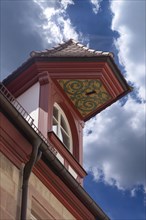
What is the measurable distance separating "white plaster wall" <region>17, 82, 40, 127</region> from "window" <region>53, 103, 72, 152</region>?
61cm

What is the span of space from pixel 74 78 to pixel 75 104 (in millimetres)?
903

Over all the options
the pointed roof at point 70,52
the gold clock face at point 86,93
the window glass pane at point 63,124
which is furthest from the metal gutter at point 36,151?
the pointed roof at point 70,52

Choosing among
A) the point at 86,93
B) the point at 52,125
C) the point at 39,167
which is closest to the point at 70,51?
the point at 86,93

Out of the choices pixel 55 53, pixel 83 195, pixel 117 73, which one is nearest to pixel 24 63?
pixel 55 53

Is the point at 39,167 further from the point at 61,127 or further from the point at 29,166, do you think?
the point at 61,127

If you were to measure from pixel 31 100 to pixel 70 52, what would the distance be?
2.30 metres

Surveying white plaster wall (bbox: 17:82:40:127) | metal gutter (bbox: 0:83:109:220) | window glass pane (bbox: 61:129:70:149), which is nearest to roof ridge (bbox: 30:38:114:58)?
white plaster wall (bbox: 17:82:40:127)

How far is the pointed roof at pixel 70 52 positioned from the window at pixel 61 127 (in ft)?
4.96

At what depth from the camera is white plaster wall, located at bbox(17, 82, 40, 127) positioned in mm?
14664

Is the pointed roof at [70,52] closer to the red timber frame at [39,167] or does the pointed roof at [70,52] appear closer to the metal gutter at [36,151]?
the metal gutter at [36,151]

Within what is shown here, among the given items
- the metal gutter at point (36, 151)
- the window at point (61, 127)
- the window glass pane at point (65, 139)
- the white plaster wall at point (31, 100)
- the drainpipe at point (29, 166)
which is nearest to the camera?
the drainpipe at point (29, 166)

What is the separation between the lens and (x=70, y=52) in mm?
16719

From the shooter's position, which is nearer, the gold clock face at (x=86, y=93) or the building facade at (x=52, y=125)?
the building facade at (x=52, y=125)

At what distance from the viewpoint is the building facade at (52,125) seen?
10367 mm
